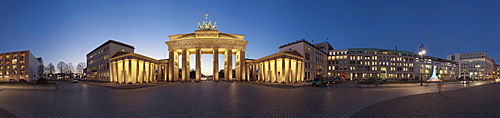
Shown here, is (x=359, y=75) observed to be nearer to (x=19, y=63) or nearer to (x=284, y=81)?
(x=284, y=81)

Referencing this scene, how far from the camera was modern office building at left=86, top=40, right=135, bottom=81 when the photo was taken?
72062mm

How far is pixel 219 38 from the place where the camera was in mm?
67938

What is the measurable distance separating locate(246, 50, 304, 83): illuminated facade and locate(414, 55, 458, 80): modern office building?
74.8 metres

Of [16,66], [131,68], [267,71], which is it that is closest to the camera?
[131,68]

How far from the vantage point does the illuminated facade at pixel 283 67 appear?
54656 mm

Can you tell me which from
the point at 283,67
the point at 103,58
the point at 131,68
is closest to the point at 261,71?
the point at 283,67

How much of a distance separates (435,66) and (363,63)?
4761 centimetres

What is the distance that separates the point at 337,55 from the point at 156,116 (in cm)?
9894

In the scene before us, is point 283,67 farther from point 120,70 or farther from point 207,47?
point 120,70

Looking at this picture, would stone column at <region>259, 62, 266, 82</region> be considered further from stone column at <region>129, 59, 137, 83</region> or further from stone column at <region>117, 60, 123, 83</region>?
stone column at <region>117, 60, 123, 83</region>

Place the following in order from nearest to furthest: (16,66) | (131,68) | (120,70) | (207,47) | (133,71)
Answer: (131,68), (133,71), (120,70), (207,47), (16,66)

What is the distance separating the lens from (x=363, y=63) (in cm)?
9731

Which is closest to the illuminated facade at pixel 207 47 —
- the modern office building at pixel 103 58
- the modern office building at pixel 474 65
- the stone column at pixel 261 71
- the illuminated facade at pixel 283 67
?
the stone column at pixel 261 71

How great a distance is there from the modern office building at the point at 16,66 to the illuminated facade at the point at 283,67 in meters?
99.5
